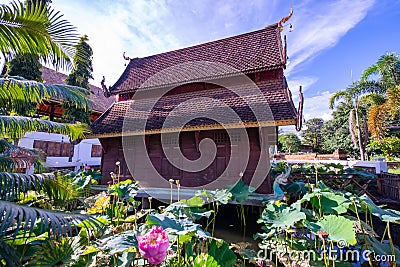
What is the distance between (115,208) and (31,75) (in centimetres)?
1109

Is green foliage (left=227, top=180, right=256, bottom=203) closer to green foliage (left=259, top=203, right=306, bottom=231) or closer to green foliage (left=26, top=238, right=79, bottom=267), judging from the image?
green foliage (left=259, top=203, right=306, bottom=231)

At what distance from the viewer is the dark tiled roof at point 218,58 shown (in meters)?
7.39

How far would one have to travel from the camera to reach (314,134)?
3847 cm

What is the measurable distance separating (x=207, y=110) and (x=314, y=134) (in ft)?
125

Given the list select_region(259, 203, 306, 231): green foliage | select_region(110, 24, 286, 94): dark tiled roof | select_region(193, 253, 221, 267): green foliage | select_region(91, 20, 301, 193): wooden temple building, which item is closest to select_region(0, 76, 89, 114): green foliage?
select_region(91, 20, 301, 193): wooden temple building

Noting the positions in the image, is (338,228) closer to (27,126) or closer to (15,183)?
(15,183)

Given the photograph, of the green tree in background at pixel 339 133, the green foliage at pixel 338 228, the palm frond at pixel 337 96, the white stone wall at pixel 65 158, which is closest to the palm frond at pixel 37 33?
the green foliage at pixel 338 228

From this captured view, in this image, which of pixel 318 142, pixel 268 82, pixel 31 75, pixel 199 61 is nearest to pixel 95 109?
pixel 31 75

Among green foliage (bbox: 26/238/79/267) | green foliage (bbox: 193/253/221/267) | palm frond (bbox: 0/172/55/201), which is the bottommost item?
green foliage (bbox: 26/238/79/267)

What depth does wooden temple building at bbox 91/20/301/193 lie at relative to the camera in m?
6.08

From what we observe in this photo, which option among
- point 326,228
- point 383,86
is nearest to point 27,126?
point 326,228

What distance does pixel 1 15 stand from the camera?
2846mm

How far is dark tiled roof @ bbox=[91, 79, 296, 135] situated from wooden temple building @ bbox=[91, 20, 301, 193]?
3 cm

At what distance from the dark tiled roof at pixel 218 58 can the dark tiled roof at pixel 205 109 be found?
0.68 metres
